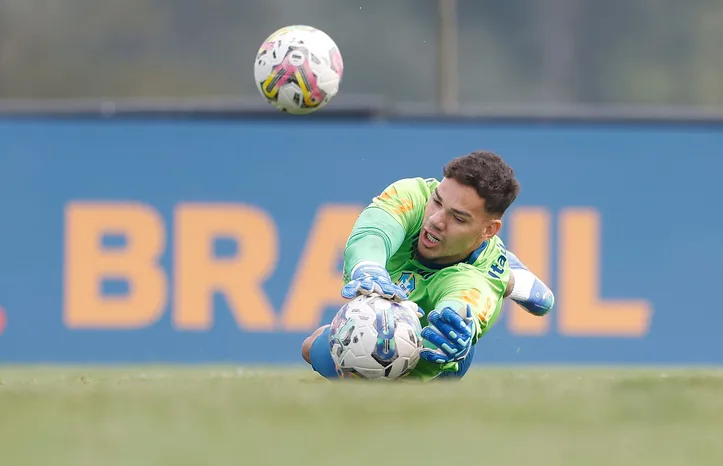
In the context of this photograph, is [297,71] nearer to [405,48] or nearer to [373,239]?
[373,239]

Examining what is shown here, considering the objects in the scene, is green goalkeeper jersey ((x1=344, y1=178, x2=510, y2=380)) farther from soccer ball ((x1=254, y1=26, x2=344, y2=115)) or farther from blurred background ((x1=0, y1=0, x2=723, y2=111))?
blurred background ((x1=0, y1=0, x2=723, y2=111))

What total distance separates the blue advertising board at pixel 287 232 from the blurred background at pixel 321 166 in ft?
0.07

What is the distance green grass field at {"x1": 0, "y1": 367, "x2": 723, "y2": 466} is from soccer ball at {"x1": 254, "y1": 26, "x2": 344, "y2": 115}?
2.98m

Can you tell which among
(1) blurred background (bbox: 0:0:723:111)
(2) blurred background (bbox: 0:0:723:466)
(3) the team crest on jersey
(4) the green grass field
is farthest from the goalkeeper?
(1) blurred background (bbox: 0:0:723:111)

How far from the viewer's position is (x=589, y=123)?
14.2m

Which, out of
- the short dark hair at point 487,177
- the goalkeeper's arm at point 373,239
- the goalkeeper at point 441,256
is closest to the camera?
the goalkeeper at point 441,256

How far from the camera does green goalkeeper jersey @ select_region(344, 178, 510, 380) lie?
24.7ft

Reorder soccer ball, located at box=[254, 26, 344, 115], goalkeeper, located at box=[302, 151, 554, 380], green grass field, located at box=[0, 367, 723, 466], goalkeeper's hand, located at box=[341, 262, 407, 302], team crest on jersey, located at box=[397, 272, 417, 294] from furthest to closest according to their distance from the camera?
soccer ball, located at box=[254, 26, 344, 115], team crest on jersey, located at box=[397, 272, 417, 294], goalkeeper, located at box=[302, 151, 554, 380], goalkeeper's hand, located at box=[341, 262, 407, 302], green grass field, located at box=[0, 367, 723, 466]

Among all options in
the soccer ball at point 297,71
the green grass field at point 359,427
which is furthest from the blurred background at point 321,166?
the green grass field at point 359,427

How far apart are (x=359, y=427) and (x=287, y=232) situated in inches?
355

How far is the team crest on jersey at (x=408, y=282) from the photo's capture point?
8.16m

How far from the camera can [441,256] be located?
8.00 m

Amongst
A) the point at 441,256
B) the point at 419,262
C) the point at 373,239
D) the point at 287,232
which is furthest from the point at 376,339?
the point at 287,232

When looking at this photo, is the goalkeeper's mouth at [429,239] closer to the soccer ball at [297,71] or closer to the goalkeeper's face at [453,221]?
the goalkeeper's face at [453,221]
